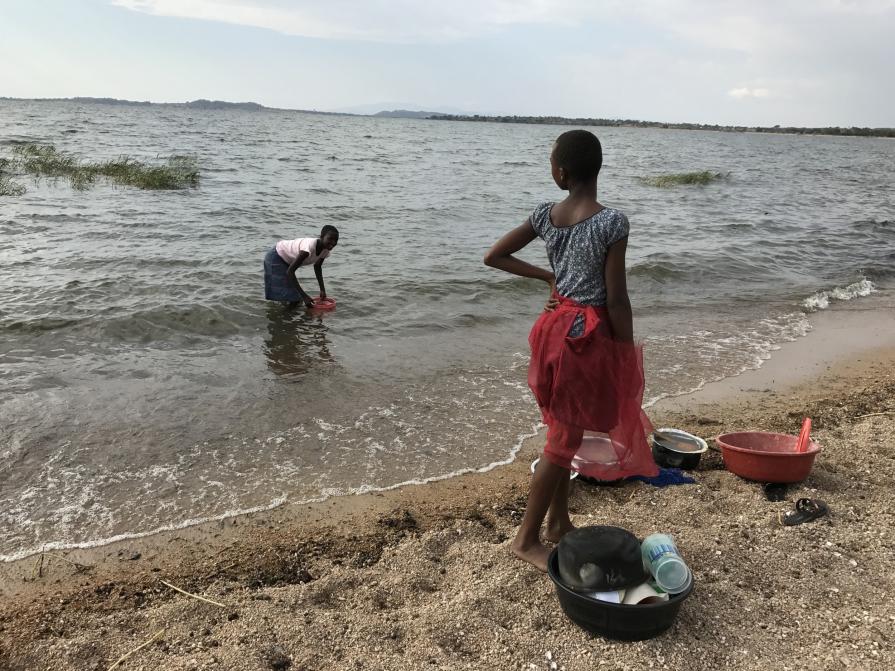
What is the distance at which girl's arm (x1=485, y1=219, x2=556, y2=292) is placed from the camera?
10.1ft

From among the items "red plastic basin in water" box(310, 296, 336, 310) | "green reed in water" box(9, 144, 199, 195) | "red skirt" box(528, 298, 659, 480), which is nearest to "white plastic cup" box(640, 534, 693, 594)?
"red skirt" box(528, 298, 659, 480)

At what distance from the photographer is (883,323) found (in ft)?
30.4

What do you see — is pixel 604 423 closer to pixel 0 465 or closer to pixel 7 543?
pixel 7 543

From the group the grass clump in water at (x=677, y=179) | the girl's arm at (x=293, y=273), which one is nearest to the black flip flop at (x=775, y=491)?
the girl's arm at (x=293, y=273)

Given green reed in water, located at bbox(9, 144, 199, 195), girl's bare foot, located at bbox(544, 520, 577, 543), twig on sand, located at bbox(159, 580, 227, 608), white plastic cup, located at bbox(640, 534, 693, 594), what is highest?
green reed in water, located at bbox(9, 144, 199, 195)

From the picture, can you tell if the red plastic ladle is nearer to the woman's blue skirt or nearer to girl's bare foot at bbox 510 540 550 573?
girl's bare foot at bbox 510 540 550 573

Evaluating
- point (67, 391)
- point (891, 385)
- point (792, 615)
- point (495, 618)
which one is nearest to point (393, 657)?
point (495, 618)

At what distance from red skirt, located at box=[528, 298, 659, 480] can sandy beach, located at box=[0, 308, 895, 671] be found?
2.26 ft

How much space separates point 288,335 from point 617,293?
575 cm

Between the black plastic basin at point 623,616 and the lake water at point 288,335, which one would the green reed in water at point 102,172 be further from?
the black plastic basin at point 623,616

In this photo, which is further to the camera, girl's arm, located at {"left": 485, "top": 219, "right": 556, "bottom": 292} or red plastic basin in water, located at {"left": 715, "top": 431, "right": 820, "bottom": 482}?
red plastic basin in water, located at {"left": 715, "top": 431, "right": 820, "bottom": 482}

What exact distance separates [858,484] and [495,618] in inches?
103

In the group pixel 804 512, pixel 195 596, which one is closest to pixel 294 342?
pixel 195 596

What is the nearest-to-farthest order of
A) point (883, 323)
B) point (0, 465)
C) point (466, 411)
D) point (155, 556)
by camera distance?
1. point (155, 556)
2. point (0, 465)
3. point (466, 411)
4. point (883, 323)
